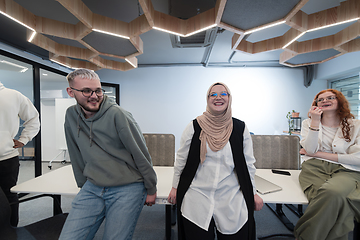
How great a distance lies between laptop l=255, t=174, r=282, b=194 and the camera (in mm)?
1272

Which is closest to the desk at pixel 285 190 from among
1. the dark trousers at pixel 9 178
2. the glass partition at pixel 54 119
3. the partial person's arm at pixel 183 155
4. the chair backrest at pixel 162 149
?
the partial person's arm at pixel 183 155

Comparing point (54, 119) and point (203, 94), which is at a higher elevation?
point (203, 94)

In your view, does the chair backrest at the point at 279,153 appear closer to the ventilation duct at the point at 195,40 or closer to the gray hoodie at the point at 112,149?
the gray hoodie at the point at 112,149

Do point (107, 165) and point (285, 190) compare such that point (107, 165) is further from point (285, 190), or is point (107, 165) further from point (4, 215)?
point (285, 190)

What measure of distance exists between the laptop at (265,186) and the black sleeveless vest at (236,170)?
228 millimetres

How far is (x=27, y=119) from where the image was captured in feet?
6.01

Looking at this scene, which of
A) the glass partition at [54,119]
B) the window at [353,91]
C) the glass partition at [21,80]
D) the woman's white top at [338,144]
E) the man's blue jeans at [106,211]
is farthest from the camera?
the glass partition at [54,119]

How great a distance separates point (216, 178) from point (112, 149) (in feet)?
2.55

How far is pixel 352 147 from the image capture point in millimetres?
1411

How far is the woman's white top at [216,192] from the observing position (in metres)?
1.05

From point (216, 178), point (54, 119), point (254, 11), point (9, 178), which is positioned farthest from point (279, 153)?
point (54, 119)

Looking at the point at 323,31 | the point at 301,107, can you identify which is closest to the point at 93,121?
the point at 323,31

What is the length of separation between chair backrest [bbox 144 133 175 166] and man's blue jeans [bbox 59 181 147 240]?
0.89 meters

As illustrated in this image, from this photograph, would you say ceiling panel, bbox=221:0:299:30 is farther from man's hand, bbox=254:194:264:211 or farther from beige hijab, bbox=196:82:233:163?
man's hand, bbox=254:194:264:211
